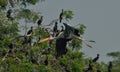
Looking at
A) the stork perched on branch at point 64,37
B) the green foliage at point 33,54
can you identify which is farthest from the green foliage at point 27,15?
the stork perched on branch at point 64,37

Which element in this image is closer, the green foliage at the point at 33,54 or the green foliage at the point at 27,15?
the green foliage at the point at 33,54

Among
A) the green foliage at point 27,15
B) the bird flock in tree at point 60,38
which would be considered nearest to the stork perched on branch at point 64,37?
the bird flock in tree at point 60,38

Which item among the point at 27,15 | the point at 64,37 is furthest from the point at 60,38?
the point at 27,15

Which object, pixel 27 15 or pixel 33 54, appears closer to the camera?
pixel 33 54

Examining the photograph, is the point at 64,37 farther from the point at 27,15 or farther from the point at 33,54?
the point at 27,15

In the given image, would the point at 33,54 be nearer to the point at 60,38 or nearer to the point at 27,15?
the point at 60,38

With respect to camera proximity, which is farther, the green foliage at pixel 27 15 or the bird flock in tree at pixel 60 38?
the green foliage at pixel 27 15

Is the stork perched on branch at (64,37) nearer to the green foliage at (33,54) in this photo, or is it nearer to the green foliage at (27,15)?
the green foliage at (33,54)

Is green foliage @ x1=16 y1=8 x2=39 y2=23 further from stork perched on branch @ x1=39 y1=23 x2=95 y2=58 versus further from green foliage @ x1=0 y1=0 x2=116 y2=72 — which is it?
stork perched on branch @ x1=39 y1=23 x2=95 y2=58

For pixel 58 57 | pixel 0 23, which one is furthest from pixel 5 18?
pixel 58 57

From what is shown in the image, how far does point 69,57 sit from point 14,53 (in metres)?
2.13

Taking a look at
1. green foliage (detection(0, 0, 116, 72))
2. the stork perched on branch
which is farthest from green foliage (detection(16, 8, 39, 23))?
the stork perched on branch

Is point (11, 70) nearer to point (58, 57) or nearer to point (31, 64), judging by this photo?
point (31, 64)

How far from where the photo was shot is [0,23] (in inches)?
947
